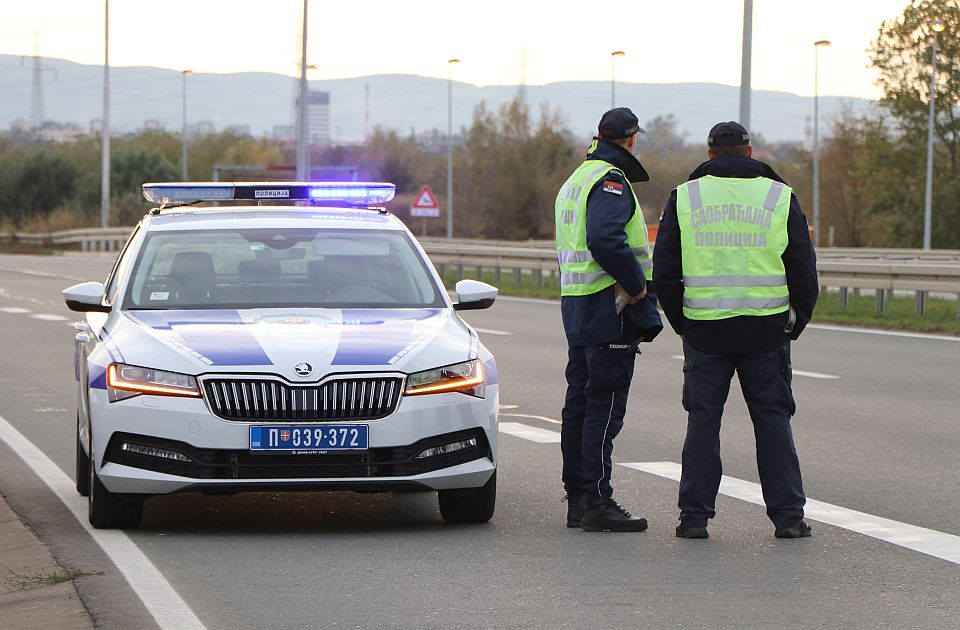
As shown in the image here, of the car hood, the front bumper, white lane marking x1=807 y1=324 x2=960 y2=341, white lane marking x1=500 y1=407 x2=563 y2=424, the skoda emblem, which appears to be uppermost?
the car hood

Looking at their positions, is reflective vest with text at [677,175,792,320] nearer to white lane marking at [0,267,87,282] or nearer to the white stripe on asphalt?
the white stripe on asphalt

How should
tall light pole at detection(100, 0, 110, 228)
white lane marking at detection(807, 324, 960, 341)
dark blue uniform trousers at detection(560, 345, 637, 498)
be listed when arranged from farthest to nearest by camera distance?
tall light pole at detection(100, 0, 110, 228) < white lane marking at detection(807, 324, 960, 341) < dark blue uniform trousers at detection(560, 345, 637, 498)

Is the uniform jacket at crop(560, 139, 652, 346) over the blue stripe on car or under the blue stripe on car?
over

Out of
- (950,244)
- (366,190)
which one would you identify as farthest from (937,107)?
(366,190)

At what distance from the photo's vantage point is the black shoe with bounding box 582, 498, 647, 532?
780cm

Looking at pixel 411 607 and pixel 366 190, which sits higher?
pixel 366 190

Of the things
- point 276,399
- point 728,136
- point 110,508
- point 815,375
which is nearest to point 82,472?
point 110,508

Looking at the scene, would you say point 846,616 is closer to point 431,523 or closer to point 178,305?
point 431,523

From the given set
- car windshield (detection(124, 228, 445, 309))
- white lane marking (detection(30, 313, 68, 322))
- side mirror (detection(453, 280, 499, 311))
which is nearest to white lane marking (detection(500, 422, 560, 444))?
side mirror (detection(453, 280, 499, 311))

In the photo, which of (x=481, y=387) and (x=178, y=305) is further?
(x=178, y=305)

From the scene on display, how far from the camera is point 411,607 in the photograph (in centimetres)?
621

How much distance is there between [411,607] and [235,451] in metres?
1.50

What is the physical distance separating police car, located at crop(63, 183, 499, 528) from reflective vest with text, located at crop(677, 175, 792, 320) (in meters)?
1.08

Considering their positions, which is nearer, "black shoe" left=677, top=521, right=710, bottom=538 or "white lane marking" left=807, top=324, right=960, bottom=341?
"black shoe" left=677, top=521, right=710, bottom=538
